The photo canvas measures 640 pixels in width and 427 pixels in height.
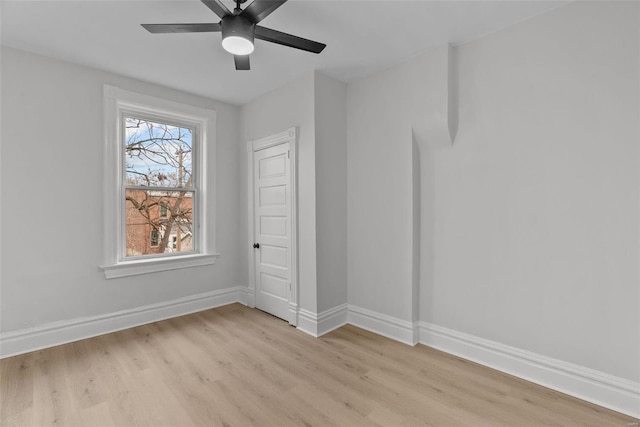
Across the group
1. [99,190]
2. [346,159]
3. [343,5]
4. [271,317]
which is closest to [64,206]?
[99,190]

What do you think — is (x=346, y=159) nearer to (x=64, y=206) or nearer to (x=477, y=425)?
(x=477, y=425)

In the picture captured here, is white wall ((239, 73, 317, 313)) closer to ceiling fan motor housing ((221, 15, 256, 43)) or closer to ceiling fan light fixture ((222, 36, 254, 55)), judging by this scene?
ceiling fan light fixture ((222, 36, 254, 55))

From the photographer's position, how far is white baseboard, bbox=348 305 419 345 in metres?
2.89

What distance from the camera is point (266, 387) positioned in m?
2.20

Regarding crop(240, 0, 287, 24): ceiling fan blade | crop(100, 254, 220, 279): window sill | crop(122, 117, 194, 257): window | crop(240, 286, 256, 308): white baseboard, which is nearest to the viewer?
crop(240, 0, 287, 24): ceiling fan blade

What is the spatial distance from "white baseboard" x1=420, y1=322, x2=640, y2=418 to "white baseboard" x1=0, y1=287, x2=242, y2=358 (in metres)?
2.70

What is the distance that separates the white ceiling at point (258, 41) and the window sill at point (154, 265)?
2.03m

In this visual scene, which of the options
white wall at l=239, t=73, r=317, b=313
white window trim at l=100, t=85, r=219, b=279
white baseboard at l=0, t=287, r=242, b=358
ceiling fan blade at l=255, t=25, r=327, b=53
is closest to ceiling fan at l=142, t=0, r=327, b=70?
ceiling fan blade at l=255, t=25, r=327, b=53

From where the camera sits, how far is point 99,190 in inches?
124

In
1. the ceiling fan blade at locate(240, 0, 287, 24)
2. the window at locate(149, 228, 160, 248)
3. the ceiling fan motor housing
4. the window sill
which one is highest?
the ceiling fan blade at locate(240, 0, 287, 24)

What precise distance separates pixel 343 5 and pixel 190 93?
2.39m

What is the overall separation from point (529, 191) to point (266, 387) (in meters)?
2.44

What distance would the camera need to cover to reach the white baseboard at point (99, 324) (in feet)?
8.82

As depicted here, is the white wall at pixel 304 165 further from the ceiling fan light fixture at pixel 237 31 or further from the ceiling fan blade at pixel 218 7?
the ceiling fan blade at pixel 218 7
